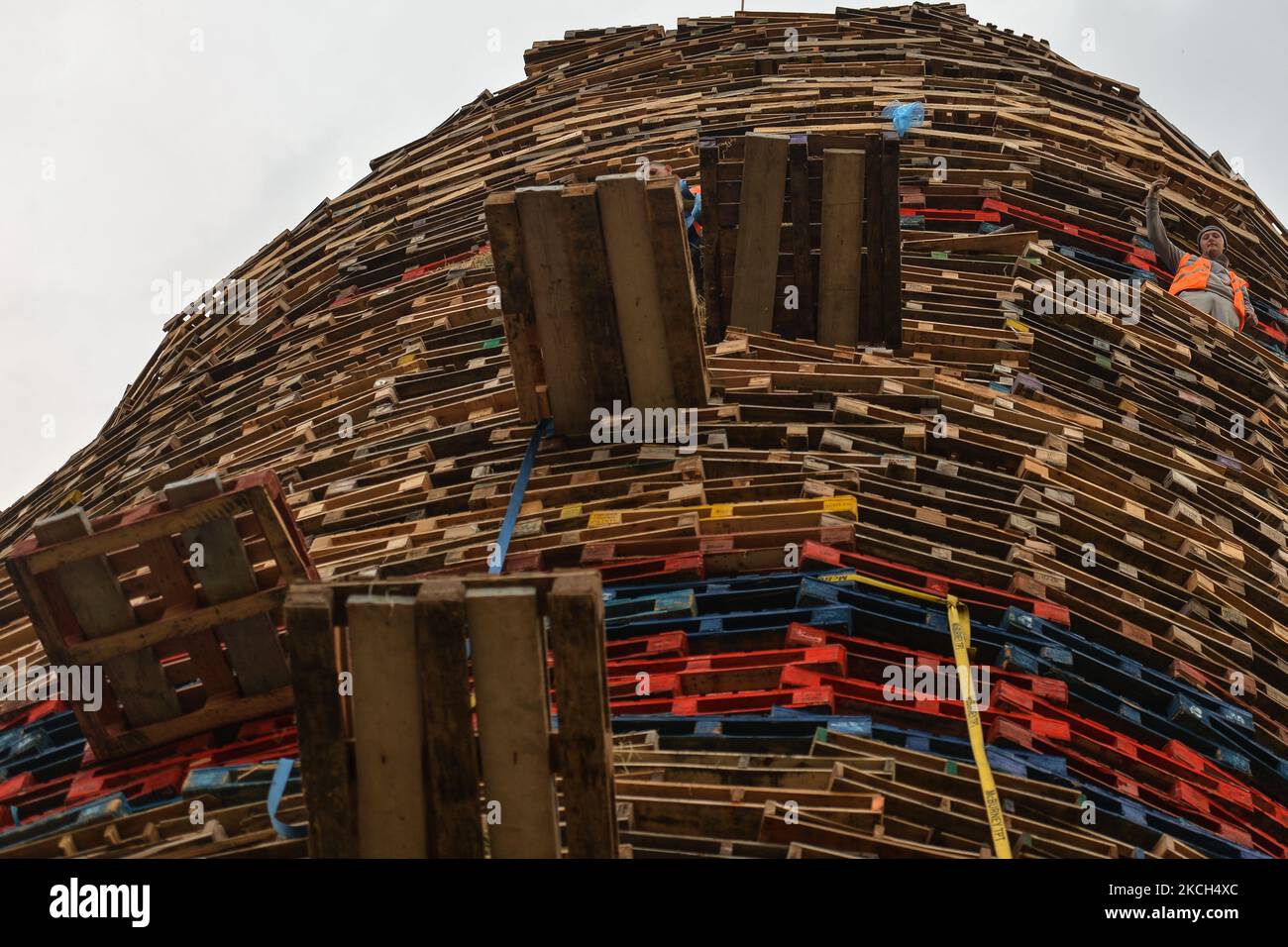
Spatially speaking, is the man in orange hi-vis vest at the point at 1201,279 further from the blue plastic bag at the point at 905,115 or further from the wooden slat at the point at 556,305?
the wooden slat at the point at 556,305

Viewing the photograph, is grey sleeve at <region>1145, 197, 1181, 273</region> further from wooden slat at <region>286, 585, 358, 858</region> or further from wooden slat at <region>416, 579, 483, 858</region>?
wooden slat at <region>286, 585, 358, 858</region>

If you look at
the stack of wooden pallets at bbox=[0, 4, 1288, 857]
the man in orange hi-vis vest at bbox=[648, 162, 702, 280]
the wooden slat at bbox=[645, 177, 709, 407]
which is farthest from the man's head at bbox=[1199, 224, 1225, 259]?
the wooden slat at bbox=[645, 177, 709, 407]

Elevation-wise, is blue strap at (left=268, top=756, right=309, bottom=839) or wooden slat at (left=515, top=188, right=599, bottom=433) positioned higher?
wooden slat at (left=515, top=188, right=599, bottom=433)

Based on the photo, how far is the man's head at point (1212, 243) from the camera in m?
18.2

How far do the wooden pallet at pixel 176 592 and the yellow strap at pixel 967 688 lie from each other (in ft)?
9.45

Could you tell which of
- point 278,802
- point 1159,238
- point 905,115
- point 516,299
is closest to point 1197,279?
point 1159,238

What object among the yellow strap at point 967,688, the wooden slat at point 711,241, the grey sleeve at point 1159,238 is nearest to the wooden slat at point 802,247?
the wooden slat at point 711,241

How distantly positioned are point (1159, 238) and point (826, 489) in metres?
7.62

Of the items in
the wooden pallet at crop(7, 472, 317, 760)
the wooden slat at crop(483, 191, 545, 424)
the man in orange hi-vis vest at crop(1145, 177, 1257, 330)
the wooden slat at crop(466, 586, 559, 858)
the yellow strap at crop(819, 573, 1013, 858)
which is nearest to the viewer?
the wooden slat at crop(466, 586, 559, 858)

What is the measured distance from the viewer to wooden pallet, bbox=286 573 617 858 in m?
7.14

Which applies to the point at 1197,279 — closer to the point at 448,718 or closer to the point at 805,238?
the point at 805,238

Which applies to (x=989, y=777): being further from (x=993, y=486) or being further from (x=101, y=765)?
(x=101, y=765)
